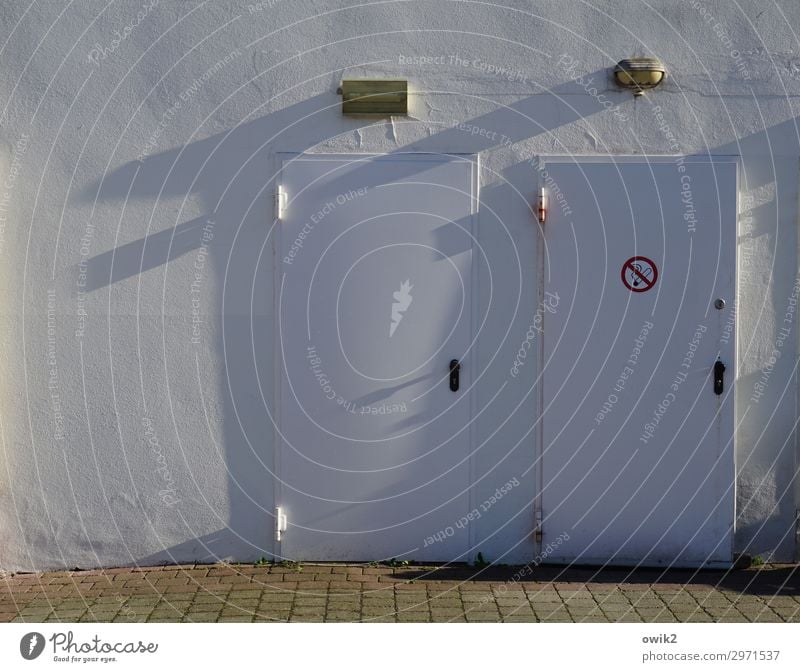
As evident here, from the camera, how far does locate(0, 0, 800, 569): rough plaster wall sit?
6.61 meters

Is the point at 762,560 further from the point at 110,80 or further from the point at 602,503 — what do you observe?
the point at 110,80

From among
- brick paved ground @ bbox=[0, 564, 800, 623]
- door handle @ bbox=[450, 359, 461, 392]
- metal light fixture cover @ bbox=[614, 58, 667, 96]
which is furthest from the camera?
door handle @ bbox=[450, 359, 461, 392]

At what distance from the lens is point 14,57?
6562 mm

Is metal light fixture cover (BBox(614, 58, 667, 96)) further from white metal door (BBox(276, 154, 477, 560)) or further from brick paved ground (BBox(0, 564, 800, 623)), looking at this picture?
brick paved ground (BBox(0, 564, 800, 623))

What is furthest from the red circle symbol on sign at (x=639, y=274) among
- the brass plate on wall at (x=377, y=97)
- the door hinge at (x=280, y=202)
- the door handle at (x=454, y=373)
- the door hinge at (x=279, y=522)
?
the door hinge at (x=279, y=522)

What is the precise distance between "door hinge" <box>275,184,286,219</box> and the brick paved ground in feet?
6.60

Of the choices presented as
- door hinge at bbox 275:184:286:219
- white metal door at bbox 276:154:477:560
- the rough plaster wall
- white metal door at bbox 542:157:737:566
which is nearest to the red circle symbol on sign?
white metal door at bbox 542:157:737:566

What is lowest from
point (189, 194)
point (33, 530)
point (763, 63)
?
point (33, 530)

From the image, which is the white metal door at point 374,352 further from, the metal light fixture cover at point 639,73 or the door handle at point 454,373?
the metal light fixture cover at point 639,73

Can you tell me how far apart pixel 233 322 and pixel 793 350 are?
3.21m

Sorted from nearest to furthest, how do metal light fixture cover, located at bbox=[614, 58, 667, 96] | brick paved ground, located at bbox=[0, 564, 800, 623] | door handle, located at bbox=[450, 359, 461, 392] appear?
brick paved ground, located at bbox=[0, 564, 800, 623], metal light fixture cover, located at bbox=[614, 58, 667, 96], door handle, located at bbox=[450, 359, 461, 392]

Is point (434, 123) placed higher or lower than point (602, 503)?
higher

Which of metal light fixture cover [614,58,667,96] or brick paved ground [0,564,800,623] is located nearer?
brick paved ground [0,564,800,623]

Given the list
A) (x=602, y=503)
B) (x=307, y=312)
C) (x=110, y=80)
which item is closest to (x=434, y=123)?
(x=307, y=312)
